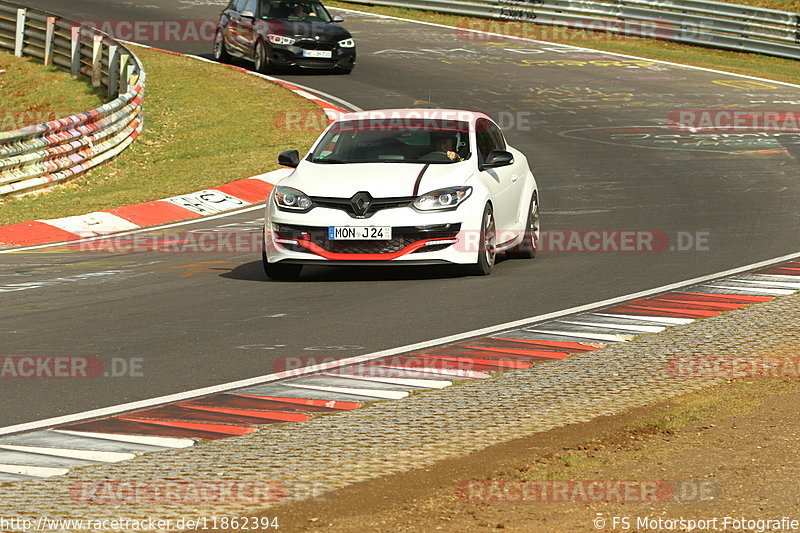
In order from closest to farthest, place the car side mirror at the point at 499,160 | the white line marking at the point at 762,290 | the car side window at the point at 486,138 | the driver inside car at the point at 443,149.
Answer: the white line marking at the point at 762,290, the car side mirror at the point at 499,160, the driver inside car at the point at 443,149, the car side window at the point at 486,138

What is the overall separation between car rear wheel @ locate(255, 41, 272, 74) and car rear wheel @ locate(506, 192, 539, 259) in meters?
16.9

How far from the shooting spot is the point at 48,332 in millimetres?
10211

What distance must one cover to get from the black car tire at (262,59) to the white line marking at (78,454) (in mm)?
24201

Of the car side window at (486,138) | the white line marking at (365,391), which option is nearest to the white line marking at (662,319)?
the white line marking at (365,391)

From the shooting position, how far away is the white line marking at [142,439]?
6.91 meters

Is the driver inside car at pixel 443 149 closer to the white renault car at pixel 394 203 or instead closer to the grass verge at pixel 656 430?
the white renault car at pixel 394 203

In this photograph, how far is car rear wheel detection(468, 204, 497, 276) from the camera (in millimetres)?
12711

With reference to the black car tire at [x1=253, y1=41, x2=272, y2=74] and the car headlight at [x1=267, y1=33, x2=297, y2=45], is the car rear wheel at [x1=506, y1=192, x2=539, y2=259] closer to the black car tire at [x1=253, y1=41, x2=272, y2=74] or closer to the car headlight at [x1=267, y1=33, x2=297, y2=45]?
the car headlight at [x1=267, y1=33, x2=297, y2=45]

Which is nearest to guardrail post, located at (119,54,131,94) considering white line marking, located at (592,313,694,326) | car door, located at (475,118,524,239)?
car door, located at (475,118,524,239)

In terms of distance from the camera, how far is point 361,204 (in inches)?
488

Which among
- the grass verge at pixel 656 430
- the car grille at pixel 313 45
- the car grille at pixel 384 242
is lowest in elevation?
the car grille at pixel 313 45

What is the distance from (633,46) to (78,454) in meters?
32.0

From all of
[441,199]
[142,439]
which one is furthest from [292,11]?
[142,439]

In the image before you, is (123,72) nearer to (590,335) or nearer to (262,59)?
(262,59)
